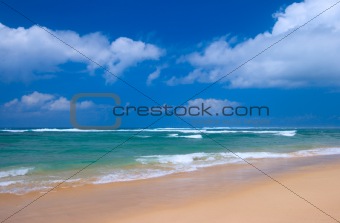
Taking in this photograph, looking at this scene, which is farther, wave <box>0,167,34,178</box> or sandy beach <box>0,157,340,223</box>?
wave <box>0,167,34,178</box>

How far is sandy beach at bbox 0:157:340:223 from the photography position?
14.7 ft

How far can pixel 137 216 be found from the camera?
4.63m

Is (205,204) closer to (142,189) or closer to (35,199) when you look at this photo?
(142,189)

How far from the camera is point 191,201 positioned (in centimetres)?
537

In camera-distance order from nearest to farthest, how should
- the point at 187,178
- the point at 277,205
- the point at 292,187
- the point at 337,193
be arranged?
the point at 277,205 → the point at 337,193 → the point at 292,187 → the point at 187,178

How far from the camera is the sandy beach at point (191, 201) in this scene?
4.48 m

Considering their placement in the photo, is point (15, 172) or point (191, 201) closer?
point (191, 201)

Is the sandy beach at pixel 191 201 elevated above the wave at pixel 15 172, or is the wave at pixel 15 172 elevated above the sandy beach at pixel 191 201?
the wave at pixel 15 172

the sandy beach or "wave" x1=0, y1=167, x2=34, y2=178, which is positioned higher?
"wave" x1=0, y1=167, x2=34, y2=178

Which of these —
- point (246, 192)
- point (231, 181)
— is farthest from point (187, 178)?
point (246, 192)

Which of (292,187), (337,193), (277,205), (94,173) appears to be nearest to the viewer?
(277,205)

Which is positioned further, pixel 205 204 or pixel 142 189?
pixel 142 189

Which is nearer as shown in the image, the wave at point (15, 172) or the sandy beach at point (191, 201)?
the sandy beach at point (191, 201)

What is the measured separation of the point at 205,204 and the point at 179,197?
757 millimetres
